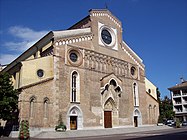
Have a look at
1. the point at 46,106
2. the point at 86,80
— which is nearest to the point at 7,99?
the point at 46,106

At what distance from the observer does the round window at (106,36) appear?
117ft

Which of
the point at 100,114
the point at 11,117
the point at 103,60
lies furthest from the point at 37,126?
the point at 103,60

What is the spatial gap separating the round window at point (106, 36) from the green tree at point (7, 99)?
1640cm

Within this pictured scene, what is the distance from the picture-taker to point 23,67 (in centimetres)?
2672

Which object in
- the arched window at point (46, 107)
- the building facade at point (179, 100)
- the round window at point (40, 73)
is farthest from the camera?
the building facade at point (179, 100)

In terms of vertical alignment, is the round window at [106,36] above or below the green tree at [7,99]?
above

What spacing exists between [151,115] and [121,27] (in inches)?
634

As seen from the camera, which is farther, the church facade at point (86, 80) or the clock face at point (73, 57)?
the clock face at point (73, 57)

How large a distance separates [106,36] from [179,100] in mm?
42811

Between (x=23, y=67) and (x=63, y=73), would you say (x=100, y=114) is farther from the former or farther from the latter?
(x=23, y=67)

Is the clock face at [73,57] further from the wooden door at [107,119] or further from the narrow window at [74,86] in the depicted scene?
the wooden door at [107,119]

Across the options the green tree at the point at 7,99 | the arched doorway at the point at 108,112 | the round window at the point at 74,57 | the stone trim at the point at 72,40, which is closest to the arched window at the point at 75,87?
the round window at the point at 74,57

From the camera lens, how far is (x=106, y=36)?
36.3m

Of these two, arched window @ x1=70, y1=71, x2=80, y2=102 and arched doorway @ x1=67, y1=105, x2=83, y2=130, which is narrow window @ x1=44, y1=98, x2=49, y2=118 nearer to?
arched doorway @ x1=67, y1=105, x2=83, y2=130
